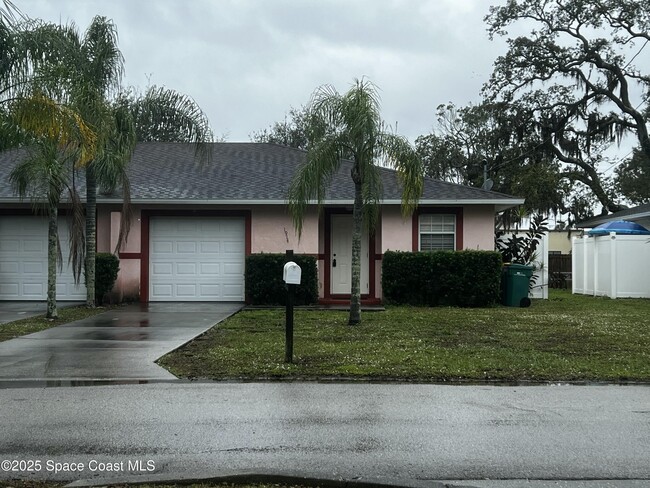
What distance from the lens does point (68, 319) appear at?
14.2m

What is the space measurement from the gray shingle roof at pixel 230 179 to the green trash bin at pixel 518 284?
175 centimetres

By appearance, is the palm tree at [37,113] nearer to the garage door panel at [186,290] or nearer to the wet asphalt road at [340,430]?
the wet asphalt road at [340,430]

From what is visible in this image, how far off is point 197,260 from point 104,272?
250cm

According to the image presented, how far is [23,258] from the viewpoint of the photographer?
1850 cm

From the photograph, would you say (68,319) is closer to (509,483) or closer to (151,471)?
(151,471)

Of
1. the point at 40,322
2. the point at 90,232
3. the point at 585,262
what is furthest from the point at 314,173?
the point at 585,262

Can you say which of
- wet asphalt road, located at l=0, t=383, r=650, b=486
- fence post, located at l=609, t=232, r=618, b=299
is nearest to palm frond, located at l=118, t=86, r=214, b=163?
wet asphalt road, located at l=0, t=383, r=650, b=486

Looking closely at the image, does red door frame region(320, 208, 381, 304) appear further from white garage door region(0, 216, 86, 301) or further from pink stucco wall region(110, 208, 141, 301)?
white garage door region(0, 216, 86, 301)

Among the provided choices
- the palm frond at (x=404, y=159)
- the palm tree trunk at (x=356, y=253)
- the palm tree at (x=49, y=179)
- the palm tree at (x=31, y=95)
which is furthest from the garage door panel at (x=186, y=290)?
the palm frond at (x=404, y=159)

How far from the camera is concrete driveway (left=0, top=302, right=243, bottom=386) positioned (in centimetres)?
850

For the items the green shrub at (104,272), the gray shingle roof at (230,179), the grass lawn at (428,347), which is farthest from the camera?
the gray shingle roof at (230,179)

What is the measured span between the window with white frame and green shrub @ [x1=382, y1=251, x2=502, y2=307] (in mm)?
1326

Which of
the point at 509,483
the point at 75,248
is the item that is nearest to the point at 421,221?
→ the point at 75,248

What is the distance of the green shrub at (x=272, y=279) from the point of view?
17219mm
